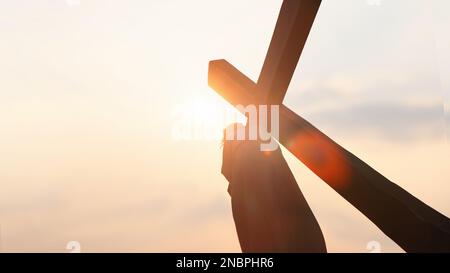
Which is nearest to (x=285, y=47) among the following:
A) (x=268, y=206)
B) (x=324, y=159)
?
(x=324, y=159)

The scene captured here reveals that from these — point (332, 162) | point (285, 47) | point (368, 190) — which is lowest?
point (368, 190)

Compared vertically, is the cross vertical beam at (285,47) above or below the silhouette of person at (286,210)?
above

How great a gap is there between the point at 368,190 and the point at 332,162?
413mm

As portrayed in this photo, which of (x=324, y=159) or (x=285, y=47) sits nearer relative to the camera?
(x=324, y=159)

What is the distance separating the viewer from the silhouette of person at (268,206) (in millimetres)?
4602

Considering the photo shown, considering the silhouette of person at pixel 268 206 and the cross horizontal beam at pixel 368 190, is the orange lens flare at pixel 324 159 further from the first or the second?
the silhouette of person at pixel 268 206

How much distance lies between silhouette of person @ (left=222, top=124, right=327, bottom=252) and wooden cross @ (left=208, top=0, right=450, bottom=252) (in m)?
0.28

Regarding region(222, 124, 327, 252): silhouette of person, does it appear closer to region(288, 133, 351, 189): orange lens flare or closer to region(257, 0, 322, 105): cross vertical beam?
region(288, 133, 351, 189): orange lens flare

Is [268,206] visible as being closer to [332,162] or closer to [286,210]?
[286,210]

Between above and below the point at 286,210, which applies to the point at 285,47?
above

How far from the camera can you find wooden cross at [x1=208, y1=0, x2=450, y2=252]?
163 inches

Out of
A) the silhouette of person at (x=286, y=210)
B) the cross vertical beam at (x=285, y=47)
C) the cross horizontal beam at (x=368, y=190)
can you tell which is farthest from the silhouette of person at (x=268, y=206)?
the cross vertical beam at (x=285, y=47)

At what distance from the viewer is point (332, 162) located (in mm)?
4562

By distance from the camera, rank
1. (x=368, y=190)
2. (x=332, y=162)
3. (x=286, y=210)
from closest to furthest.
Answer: (x=368, y=190)
(x=332, y=162)
(x=286, y=210)
